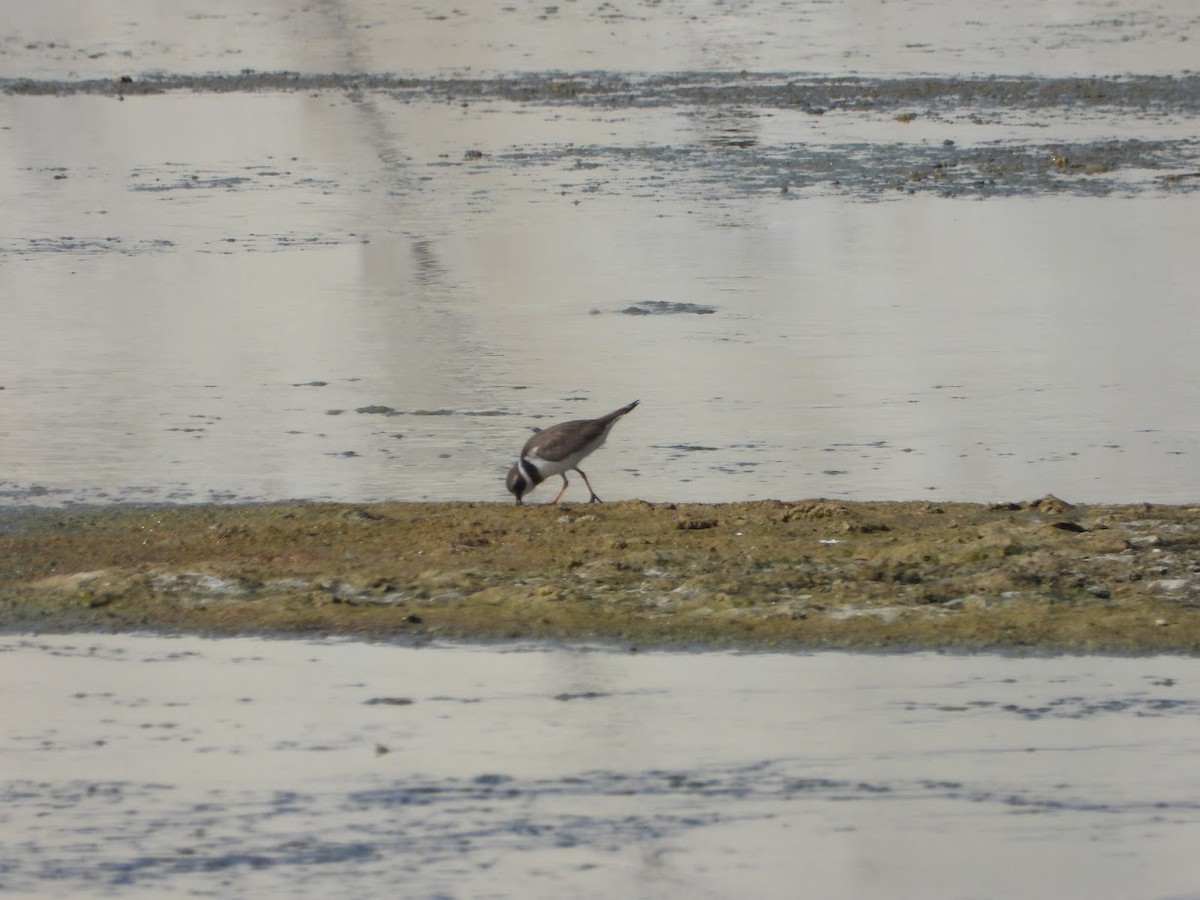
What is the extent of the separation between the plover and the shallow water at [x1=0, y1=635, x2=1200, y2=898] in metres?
1.69

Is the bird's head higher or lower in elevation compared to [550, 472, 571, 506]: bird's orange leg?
higher

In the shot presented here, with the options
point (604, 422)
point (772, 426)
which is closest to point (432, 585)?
point (604, 422)

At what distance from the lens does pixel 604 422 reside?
28.3 feet

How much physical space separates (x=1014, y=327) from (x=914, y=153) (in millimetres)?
7061

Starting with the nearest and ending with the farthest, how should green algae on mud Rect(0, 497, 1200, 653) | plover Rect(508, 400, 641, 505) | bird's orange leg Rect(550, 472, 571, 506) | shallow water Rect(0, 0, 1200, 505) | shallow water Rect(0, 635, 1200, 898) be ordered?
shallow water Rect(0, 635, 1200, 898)
green algae on mud Rect(0, 497, 1200, 653)
plover Rect(508, 400, 641, 505)
bird's orange leg Rect(550, 472, 571, 506)
shallow water Rect(0, 0, 1200, 505)

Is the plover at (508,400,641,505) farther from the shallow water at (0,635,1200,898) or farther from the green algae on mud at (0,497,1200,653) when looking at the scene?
the shallow water at (0,635,1200,898)

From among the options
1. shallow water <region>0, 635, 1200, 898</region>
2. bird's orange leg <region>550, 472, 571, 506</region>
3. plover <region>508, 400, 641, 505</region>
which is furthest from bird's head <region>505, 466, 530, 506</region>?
shallow water <region>0, 635, 1200, 898</region>

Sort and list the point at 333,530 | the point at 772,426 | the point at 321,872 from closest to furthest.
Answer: the point at 321,872, the point at 333,530, the point at 772,426

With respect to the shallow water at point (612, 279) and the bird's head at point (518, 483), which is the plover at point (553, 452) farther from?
the shallow water at point (612, 279)

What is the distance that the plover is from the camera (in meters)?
8.40

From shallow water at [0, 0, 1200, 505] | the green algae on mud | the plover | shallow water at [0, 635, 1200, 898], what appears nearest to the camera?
shallow water at [0, 635, 1200, 898]

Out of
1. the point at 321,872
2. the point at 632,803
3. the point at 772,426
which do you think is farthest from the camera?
the point at 772,426

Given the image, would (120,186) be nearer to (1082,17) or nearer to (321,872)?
(321,872)

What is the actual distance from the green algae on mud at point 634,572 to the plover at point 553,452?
0.12 m
